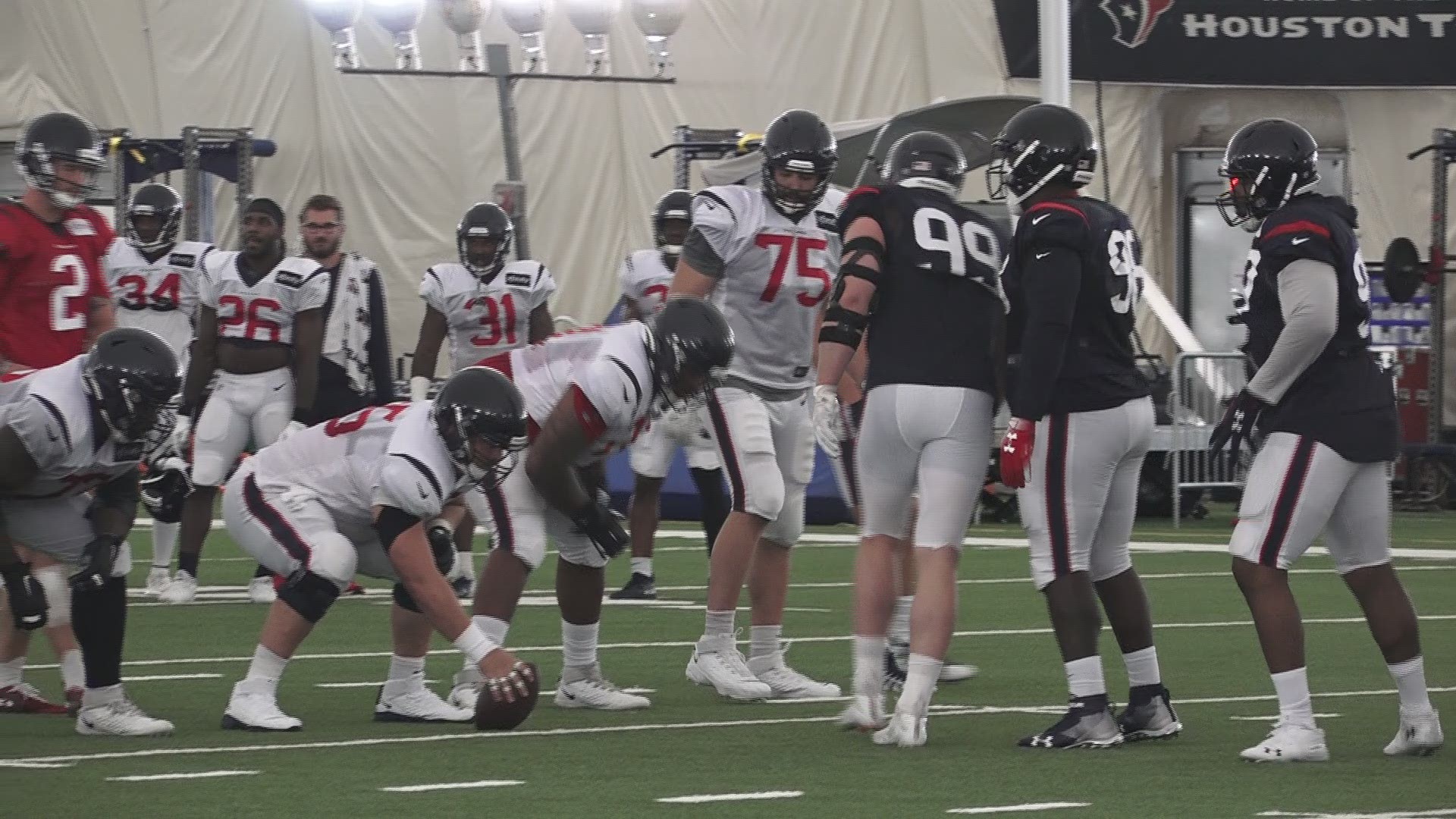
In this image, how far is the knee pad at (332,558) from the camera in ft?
21.6

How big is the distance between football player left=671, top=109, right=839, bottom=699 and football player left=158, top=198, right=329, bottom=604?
3.47 metres

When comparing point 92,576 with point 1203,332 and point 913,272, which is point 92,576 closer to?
point 913,272

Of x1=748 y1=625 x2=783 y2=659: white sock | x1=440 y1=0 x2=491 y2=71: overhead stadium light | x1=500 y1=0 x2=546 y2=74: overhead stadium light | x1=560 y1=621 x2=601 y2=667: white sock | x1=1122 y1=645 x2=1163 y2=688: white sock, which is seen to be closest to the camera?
x1=1122 y1=645 x2=1163 y2=688: white sock

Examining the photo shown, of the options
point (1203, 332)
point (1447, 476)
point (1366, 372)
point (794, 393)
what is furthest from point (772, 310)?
point (1203, 332)

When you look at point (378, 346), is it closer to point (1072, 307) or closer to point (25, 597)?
point (25, 597)

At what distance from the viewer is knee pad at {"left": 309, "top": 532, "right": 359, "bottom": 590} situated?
6570 mm

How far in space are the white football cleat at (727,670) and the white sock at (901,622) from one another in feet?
1.88

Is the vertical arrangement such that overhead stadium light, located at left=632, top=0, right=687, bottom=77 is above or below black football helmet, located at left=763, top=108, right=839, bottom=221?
above

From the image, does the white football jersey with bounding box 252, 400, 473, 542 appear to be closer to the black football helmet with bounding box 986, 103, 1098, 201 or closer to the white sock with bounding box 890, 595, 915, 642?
the black football helmet with bounding box 986, 103, 1098, 201

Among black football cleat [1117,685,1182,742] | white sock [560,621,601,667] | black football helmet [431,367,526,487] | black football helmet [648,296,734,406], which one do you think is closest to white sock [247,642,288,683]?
black football helmet [431,367,526,487]

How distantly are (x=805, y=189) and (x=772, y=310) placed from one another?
0.43 m

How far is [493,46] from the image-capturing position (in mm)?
19641

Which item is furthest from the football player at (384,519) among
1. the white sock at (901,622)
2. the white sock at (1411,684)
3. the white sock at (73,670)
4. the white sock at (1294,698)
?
the white sock at (1411,684)

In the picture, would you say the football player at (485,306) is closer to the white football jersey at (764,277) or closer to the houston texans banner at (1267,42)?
the white football jersey at (764,277)
